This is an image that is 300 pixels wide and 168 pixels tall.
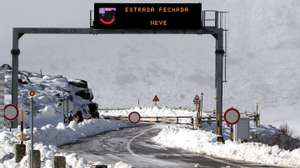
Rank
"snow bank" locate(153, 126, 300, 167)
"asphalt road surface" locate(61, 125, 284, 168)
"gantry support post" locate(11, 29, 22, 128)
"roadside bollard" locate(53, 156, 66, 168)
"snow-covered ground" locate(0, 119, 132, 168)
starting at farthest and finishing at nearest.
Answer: "gantry support post" locate(11, 29, 22, 128), "snow bank" locate(153, 126, 300, 167), "asphalt road surface" locate(61, 125, 284, 168), "snow-covered ground" locate(0, 119, 132, 168), "roadside bollard" locate(53, 156, 66, 168)

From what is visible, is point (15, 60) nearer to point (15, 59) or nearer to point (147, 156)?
point (15, 59)

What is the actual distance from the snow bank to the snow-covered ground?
5.61 m

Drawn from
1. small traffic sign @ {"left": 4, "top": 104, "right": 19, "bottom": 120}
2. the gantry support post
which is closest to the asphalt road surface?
small traffic sign @ {"left": 4, "top": 104, "right": 19, "bottom": 120}

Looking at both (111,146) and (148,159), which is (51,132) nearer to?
(111,146)

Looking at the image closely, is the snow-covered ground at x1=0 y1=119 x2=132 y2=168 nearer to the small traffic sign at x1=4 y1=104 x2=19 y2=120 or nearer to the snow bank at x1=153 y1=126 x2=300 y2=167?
the small traffic sign at x1=4 y1=104 x2=19 y2=120

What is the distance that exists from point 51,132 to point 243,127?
553 inches

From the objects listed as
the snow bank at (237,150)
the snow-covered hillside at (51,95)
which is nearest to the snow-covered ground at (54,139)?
the snow bank at (237,150)

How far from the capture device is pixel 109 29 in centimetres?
3856

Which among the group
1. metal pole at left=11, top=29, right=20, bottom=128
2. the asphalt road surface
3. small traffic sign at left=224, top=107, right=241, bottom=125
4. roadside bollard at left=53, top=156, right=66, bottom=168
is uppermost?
metal pole at left=11, top=29, right=20, bottom=128

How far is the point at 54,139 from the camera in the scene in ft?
130

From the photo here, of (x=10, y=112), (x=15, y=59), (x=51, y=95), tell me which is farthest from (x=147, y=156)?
(x=51, y=95)

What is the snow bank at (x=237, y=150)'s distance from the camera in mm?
24828

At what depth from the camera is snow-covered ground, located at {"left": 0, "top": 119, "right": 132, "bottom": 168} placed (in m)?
21.1

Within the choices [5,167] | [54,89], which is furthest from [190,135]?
[54,89]
